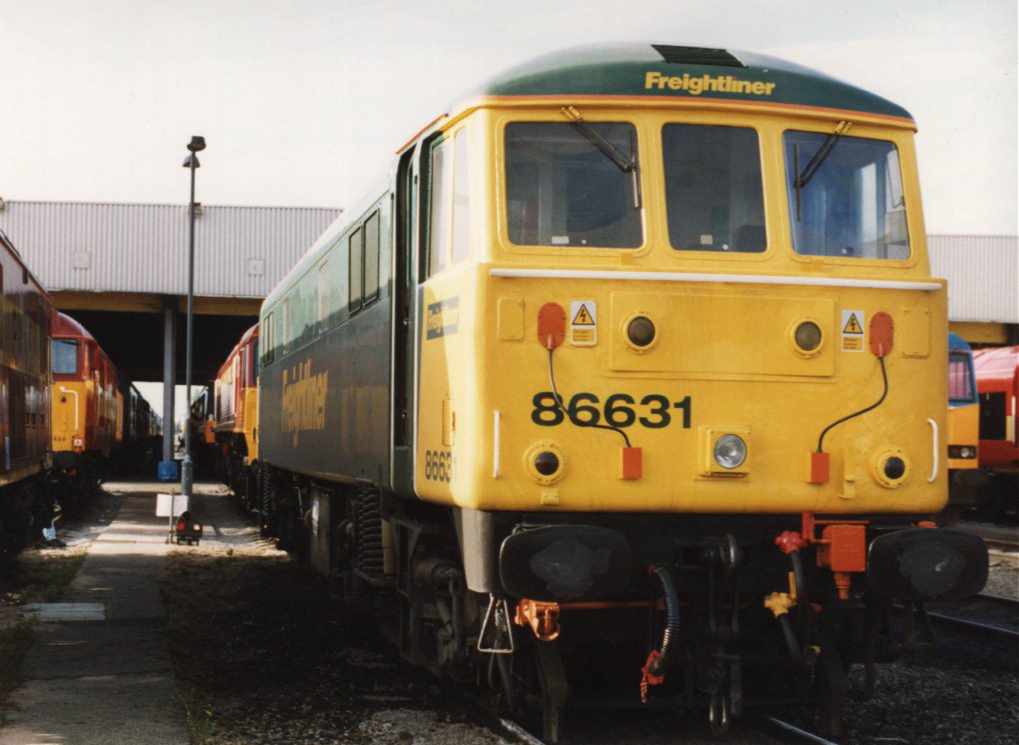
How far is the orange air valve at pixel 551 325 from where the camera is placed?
634 centimetres

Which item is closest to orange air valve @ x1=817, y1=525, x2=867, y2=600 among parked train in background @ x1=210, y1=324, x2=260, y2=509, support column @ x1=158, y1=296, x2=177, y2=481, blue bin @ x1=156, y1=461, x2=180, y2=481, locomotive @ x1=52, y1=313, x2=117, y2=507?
parked train in background @ x1=210, y1=324, x2=260, y2=509

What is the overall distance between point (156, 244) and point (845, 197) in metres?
31.2

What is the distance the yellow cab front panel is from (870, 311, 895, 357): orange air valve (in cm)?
2

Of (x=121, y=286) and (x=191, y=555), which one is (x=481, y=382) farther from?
(x=121, y=286)

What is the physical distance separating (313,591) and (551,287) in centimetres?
757

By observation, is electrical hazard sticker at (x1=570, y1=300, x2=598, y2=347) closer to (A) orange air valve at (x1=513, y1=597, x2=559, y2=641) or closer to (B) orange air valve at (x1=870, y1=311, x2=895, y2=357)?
(A) orange air valve at (x1=513, y1=597, x2=559, y2=641)

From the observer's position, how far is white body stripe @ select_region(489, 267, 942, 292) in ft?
20.9

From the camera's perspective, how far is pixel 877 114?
6977 millimetres

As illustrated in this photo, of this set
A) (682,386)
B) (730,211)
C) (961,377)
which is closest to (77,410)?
(961,377)

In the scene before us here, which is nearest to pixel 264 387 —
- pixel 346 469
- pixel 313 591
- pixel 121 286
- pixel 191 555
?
pixel 191 555

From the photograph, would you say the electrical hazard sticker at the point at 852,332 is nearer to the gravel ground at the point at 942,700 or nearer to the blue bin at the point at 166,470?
the gravel ground at the point at 942,700

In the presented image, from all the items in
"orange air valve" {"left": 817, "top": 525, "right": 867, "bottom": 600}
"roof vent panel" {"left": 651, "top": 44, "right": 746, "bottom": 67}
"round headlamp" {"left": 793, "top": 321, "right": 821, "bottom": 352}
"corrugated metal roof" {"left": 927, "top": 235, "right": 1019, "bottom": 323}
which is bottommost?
"orange air valve" {"left": 817, "top": 525, "right": 867, "bottom": 600}

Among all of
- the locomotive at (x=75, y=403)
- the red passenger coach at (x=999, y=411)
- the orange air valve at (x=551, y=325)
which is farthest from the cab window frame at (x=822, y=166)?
the red passenger coach at (x=999, y=411)

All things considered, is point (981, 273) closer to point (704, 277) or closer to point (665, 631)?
point (704, 277)
